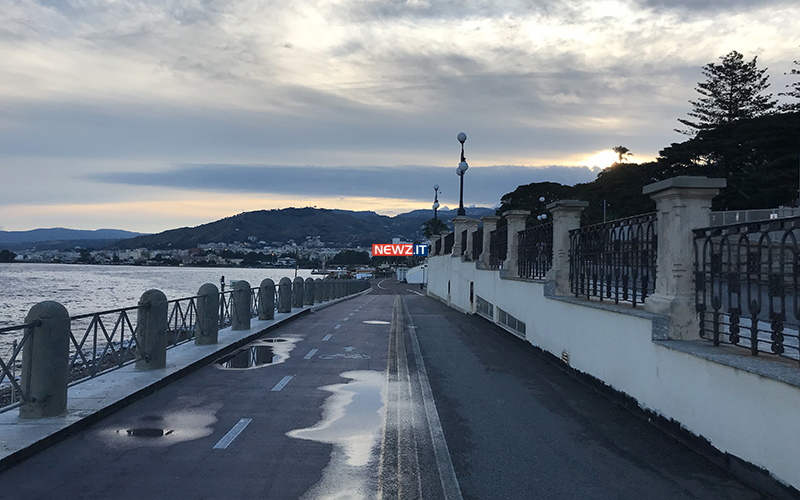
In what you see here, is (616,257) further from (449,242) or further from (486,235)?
(449,242)

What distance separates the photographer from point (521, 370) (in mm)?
12406

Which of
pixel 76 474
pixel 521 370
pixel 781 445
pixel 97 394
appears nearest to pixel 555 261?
pixel 521 370

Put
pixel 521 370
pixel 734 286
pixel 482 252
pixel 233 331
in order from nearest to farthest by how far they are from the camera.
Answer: pixel 734 286 < pixel 521 370 < pixel 233 331 < pixel 482 252

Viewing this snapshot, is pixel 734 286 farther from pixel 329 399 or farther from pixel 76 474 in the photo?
pixel 76 474

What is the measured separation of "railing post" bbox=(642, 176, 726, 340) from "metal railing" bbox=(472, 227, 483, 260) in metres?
17.4

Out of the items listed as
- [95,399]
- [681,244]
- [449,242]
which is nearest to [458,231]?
[449,242]

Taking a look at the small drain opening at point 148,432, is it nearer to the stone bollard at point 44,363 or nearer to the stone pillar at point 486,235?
the stone bollard at point 44,363

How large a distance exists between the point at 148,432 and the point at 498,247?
16.6 meters

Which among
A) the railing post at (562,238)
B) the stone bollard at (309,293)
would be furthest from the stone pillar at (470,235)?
the railing post at (562,238)

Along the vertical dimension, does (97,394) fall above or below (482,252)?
below

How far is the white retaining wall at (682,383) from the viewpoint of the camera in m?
5.57

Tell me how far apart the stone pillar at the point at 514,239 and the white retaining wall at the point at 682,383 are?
4433mm

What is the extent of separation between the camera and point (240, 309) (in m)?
18.7

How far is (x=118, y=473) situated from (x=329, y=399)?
394 cm
